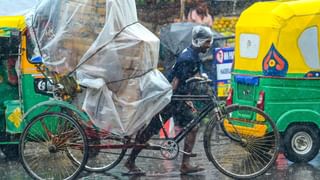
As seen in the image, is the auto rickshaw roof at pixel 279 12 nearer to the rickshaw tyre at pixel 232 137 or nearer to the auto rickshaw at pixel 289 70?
the auto rickshaw at pixel 289 70

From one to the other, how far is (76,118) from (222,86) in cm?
518

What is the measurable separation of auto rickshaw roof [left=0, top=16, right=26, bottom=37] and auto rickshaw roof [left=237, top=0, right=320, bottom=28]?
2.98 m

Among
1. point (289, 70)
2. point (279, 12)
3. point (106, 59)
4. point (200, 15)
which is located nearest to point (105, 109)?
point (106, 59)

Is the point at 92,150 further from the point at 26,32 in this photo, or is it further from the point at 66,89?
the point at 26,32

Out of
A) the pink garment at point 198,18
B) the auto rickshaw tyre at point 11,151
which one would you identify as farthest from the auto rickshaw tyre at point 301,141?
the pink garment at point 198,18

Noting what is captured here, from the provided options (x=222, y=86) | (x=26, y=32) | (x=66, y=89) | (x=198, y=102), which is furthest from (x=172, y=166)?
(x=222, y=86)

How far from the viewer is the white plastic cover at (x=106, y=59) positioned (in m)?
7.42

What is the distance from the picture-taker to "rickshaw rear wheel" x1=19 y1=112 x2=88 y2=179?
7.42m

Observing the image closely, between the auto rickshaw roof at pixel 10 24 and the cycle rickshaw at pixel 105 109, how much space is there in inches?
51.7

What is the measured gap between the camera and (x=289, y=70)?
8.62 m

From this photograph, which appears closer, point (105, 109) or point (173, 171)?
point (105, 109)

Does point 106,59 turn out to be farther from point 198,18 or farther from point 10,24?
point 198,18

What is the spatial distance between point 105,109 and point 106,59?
1.80 feet

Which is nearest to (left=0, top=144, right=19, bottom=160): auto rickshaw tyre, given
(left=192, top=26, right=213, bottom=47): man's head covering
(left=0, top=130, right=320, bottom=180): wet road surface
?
(left=0, top=130, right=320, bottom=180): wet road surface
